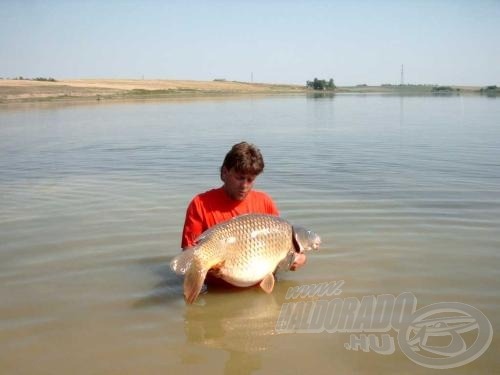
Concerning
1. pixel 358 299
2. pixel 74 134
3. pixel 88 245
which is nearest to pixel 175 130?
pixel 74 134

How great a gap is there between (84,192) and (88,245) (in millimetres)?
3311

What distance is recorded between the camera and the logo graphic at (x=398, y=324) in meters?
3.89

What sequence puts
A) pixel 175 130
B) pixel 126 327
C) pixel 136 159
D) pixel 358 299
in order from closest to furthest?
pixel 126 327 < pixel 358 299 < pixel 136 159 < pixel 175 130

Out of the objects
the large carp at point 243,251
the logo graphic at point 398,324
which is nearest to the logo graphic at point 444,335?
the logo graphic at point 398,324

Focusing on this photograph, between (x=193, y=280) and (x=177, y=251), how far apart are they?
2.34m

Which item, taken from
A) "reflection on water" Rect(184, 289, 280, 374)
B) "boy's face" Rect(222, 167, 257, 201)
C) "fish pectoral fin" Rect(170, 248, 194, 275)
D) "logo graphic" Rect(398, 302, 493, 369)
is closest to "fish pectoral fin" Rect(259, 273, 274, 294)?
"reflection on water" Rect(184, 289, 280, 374)

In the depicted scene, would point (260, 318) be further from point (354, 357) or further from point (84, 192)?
point (84, 192)

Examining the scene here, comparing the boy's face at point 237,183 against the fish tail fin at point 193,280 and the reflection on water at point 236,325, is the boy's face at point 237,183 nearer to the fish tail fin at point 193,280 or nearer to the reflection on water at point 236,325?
the fish tail fin at point 193,280

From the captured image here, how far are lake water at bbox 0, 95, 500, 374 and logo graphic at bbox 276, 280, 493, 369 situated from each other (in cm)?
7

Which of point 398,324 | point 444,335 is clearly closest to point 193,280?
point 398,324

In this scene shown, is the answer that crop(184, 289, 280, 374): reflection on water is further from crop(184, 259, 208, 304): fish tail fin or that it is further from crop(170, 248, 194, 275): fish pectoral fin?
crop(170, 248, 194, 275): fish pectoral fin

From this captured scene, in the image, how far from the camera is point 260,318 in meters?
4.49

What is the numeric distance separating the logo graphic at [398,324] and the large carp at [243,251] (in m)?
0.45

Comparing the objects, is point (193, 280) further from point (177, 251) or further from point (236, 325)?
point (177, 251)
